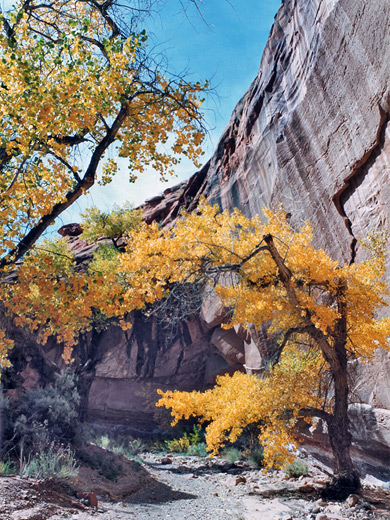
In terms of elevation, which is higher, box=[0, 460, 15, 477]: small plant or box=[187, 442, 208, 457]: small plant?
box=[0, 460, 15, 477]: small plant

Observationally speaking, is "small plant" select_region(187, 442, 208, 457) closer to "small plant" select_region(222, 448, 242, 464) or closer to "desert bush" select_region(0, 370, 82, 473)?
"small plant" select_region(222, 448, 242, 464)

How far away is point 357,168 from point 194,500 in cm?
894

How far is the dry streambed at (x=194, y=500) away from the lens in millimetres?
5809

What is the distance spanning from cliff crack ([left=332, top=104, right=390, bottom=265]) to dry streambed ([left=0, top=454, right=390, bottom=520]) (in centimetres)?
579

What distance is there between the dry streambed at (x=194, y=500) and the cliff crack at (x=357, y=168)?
5.79m

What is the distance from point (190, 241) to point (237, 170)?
10740mm

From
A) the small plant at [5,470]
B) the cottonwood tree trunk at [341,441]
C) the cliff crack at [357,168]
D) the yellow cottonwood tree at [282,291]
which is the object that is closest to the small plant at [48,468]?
the small plant at [5,470]

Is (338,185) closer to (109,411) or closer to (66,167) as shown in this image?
(66,167)

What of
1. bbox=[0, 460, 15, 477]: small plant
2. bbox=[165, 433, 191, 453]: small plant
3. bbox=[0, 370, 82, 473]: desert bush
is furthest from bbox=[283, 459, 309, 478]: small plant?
bbox=[0, 460, 15, 477]: small plant

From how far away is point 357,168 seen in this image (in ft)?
32.8

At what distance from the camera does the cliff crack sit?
9.08 metres

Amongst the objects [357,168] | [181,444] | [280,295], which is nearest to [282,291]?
[280,295]

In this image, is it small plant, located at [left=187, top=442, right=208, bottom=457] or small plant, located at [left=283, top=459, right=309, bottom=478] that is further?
small plant, located at [left=187, top=442, right=208, bottom=457]

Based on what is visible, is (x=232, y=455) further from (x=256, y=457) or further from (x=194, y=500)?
(x=194, y=500)
